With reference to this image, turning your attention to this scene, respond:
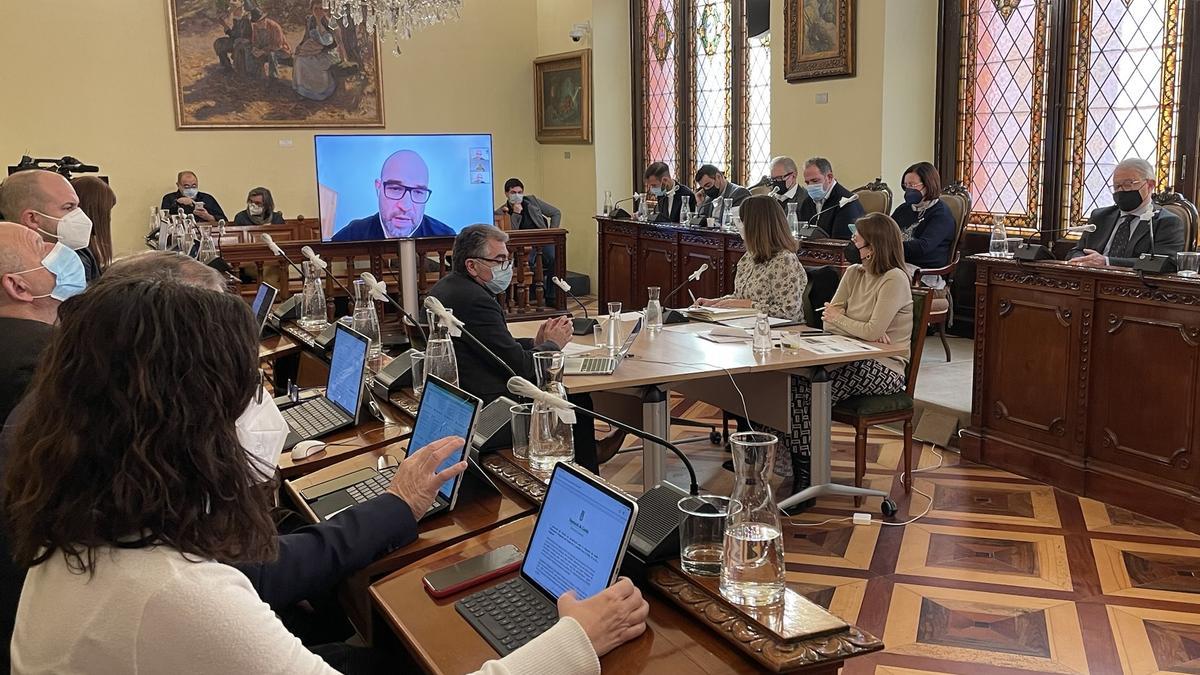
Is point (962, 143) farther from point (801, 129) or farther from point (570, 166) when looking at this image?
point (570, 166)

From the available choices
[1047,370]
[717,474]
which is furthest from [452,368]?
[1047,370]

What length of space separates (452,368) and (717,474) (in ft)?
7.38

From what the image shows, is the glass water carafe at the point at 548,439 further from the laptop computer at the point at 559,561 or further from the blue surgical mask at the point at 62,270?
the blue surgical mask at the point at 62,270

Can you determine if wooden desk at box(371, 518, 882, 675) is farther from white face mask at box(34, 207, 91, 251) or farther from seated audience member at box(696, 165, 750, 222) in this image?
seated audience member at box(696, 165, 750, 222)

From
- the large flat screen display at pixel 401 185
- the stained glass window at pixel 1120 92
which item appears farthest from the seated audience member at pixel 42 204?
the stained glass window at pixel 1120 92

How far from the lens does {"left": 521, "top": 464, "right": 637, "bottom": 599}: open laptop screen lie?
1.61m

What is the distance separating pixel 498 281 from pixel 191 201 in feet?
22.3

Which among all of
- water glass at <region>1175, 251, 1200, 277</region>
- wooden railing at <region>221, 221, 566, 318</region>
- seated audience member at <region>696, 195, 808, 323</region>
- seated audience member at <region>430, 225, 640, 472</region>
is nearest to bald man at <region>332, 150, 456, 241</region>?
wooden railing at <region>221, 221, 566, 318</region>

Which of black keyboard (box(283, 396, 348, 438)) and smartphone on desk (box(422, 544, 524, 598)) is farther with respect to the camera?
black keyboard (box(283, 396, 348, 438))

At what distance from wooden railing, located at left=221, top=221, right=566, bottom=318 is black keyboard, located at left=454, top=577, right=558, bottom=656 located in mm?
6044

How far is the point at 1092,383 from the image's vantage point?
4.27 m

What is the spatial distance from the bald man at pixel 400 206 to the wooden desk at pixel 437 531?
5848 mm

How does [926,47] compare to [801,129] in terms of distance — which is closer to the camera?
[926,47]

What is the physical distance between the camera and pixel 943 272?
6547 millimetres
